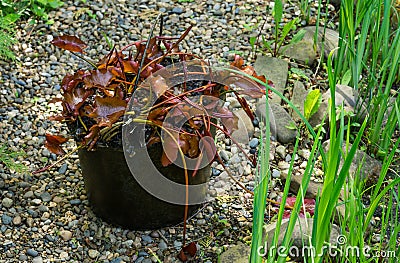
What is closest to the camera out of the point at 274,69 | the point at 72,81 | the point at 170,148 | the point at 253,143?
the point at 170,148

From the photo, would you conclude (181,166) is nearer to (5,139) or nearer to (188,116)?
(188,116)

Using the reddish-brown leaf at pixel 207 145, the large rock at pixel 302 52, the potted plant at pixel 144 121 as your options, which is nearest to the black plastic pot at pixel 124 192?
the potted plant at pixel 144 121

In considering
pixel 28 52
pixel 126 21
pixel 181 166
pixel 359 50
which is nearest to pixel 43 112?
pixel 28 52

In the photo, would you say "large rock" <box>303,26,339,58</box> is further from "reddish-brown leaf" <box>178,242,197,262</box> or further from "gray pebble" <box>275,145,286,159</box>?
"reddish-brown leaf" <box>178,242,197,262</box>

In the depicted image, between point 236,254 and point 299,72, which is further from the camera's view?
point 299,72

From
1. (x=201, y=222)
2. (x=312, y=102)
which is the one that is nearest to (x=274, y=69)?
(x=312, y=102)

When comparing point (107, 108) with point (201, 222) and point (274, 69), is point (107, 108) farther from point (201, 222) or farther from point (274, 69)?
point (274, 69)

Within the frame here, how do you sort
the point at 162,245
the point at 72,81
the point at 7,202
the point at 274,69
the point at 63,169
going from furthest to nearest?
the point at 274,69 < the point at 63,169 < the point at 7,202 < the point at 162,245 < the point at 72,81
